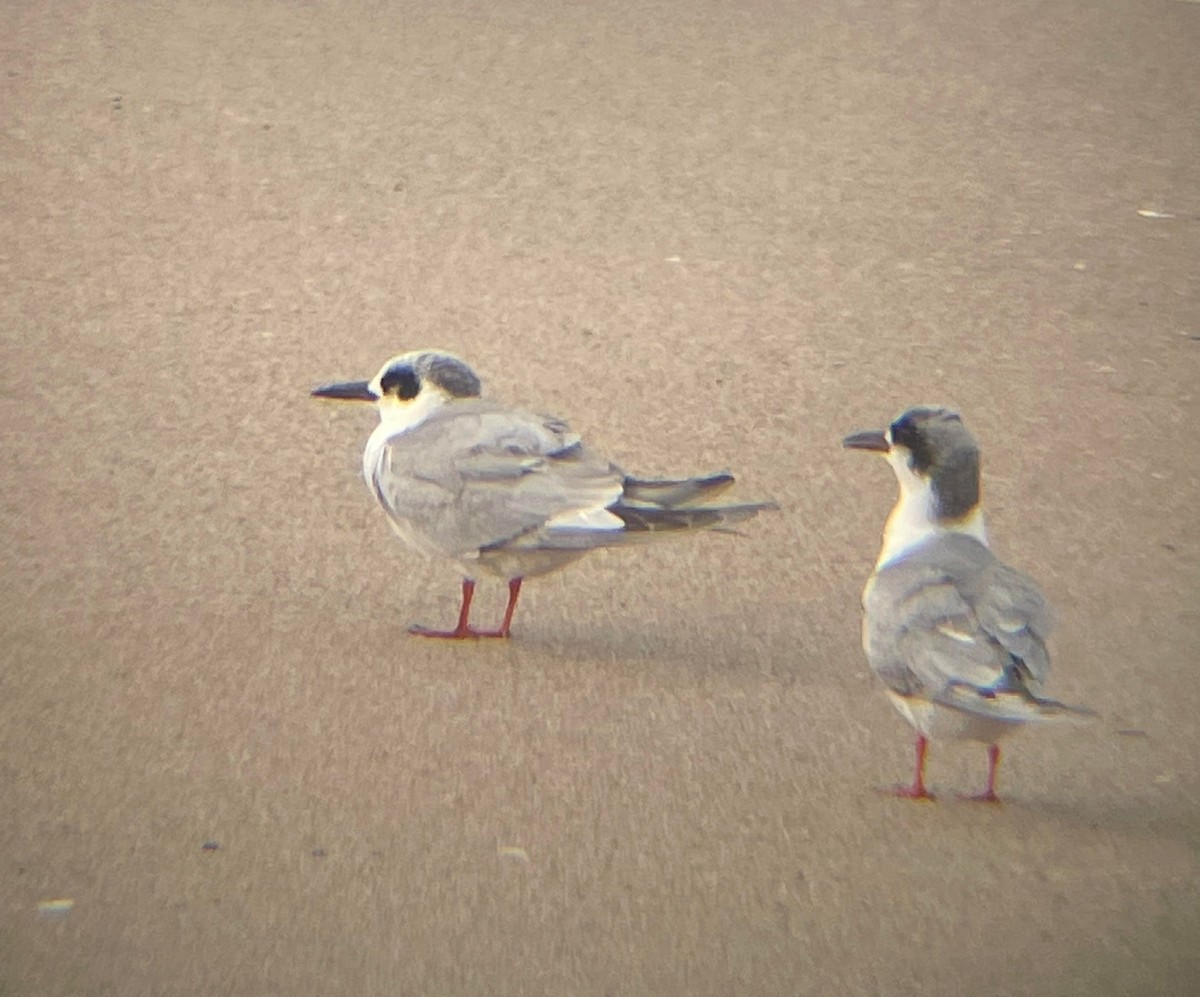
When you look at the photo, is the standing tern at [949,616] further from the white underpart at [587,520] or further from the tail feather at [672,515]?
the white underpart at [587,520]

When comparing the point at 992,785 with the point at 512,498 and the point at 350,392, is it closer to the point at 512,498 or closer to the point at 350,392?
the point at 512,498

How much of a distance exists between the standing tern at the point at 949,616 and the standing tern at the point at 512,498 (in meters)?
0.44

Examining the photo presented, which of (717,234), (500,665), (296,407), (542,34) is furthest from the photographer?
(542,34)

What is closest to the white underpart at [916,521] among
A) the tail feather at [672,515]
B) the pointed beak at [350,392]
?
the tail feather at [672,515]

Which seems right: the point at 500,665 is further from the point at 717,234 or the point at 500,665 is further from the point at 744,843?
the point at 717,234

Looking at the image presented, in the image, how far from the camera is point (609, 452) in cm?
616

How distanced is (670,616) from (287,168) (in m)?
3.91

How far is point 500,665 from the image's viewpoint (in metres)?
4.87

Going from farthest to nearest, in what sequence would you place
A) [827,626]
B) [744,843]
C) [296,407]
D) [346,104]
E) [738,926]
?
[346,104], [296,407], [827,626], [744,843], [738,926]

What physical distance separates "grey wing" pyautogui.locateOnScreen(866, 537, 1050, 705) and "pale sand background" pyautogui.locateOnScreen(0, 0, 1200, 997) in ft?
1.16

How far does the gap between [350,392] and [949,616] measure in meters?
2.11

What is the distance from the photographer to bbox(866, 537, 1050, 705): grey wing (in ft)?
13.4

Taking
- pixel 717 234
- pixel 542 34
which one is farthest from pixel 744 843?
pixel 542 34

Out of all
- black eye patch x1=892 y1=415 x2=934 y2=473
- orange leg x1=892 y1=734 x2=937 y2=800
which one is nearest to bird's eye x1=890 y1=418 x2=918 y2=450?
black eye patch x1=892 y1=415 x2=934 y2=473
